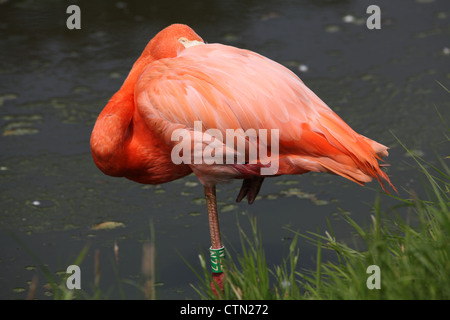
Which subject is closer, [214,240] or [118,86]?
[214,240]

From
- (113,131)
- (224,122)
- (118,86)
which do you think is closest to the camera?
(224,122)

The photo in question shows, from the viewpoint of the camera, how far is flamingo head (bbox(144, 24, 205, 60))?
2.83 meters

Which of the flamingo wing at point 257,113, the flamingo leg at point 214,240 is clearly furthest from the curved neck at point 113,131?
the flamingo leg at point 214,240

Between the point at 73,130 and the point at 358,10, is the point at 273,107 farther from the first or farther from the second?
the point at 358,10

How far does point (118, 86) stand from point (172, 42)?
200 cm

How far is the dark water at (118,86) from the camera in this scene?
128 inches

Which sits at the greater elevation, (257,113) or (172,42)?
(172,42)

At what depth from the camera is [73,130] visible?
4.35 metres

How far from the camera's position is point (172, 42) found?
2.83 metres

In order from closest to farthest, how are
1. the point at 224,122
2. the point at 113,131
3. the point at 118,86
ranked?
the point at 224,122
the point at 113,131
the point at 118,86

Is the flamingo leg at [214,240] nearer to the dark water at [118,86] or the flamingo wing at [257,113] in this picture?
the dark water at [118,86]

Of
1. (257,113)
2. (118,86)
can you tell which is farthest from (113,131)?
(118,86)

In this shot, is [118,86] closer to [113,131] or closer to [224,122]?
[113,131]

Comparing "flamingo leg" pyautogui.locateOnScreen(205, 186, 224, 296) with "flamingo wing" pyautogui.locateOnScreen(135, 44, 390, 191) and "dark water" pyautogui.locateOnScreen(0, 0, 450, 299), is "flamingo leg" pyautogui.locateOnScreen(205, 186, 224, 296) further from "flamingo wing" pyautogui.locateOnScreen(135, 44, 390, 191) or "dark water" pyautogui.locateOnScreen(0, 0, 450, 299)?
"flamingo wing" pyautogui.locateOnScreen(135, 44, 390, 191)
